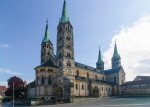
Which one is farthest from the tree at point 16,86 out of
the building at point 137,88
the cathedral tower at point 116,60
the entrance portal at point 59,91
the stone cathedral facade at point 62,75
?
the cathedral tower at point 116,60

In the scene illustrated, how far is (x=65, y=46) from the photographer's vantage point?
5309 centimetres

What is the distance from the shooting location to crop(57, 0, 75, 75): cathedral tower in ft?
167

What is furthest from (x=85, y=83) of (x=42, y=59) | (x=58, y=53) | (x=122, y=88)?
(x=122, y=88)

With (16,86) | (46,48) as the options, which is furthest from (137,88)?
(16,86)

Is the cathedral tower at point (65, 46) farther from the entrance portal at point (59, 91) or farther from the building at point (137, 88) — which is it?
the building at point (137, 88)

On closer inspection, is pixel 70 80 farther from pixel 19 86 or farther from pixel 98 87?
pixel 19 86

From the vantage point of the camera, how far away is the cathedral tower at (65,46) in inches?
2000

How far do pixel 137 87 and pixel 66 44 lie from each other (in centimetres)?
4460

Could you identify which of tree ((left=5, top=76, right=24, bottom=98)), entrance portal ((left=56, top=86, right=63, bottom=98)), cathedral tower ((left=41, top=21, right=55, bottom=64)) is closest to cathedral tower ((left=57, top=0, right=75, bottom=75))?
entrance portal ((left=56, top=86, right=63, bottom=98))

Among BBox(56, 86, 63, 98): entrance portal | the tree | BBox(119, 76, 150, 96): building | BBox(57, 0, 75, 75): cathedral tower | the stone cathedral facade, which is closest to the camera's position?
the stone cathedral facade

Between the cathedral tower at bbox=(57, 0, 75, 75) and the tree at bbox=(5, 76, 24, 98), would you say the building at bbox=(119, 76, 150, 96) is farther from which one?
the tree at bbox=(5, 76, 24, 98)

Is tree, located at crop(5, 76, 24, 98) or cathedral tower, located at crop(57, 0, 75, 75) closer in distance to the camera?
cathedral tower, located at crop(57, 0, 75, 75)

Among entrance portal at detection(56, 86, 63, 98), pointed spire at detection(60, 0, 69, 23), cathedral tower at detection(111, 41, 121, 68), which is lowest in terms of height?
entrance portal at detection(56, 86, 63, 98)

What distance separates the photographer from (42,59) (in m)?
64.4
